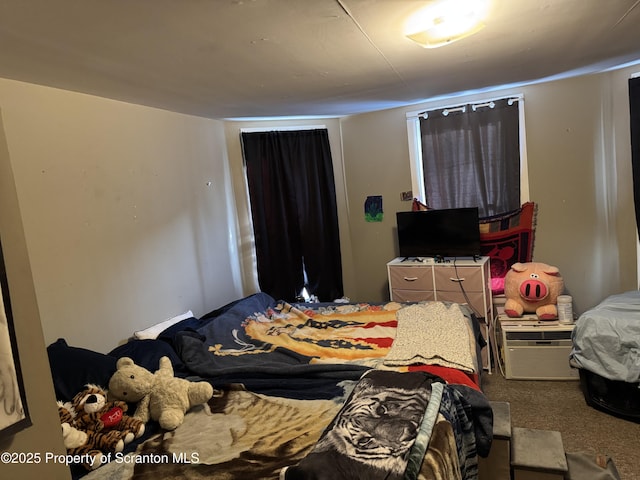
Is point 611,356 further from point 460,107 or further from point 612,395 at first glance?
point 460,107

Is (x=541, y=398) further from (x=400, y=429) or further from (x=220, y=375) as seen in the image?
(x=220, y=375)

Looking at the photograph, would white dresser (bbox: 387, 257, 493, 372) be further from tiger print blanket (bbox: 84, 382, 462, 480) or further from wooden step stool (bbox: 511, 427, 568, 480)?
tiger print blanket (bbox: 84, 382, 462, 480)

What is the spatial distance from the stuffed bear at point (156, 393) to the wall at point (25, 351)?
96 centimetres

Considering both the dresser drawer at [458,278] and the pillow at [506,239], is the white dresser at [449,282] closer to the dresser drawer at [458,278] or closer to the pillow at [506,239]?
the dresser drawer at [458,278]

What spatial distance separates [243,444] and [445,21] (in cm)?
201

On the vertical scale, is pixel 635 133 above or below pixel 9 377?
above

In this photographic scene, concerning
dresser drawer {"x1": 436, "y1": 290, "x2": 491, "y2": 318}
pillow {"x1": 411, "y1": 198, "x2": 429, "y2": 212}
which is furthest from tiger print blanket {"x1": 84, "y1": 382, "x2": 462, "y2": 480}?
pillow {"x1": 411, "y1": 198, "x2": 429, "y2": 212}

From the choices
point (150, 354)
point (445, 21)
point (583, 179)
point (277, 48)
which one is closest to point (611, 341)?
point (583, 179)

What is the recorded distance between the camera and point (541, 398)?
293 centimetres

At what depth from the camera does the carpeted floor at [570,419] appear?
Answer: 2.31m

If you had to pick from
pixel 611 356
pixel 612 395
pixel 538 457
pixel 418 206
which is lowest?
pixel 612 395

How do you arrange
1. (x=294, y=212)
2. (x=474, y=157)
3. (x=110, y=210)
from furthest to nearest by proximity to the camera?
(x=294, y=212) → (x=474, y=157) → (x=110, y=210)

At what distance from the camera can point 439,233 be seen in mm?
3805

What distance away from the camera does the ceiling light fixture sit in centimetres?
173
